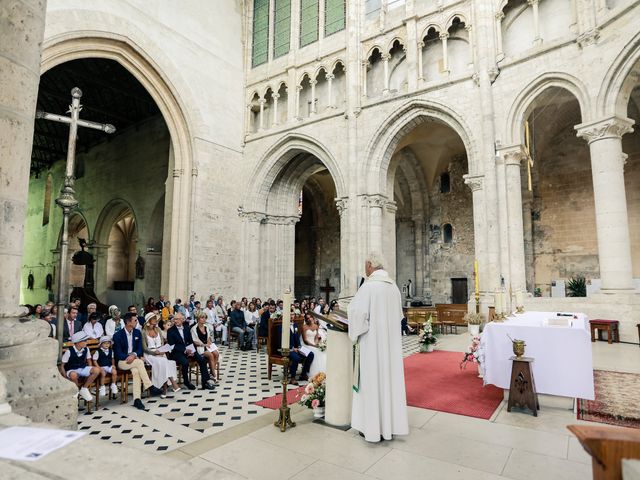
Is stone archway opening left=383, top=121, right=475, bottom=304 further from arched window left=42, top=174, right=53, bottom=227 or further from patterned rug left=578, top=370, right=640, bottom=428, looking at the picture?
arched window left=42, top=174, right=53, bottom=227

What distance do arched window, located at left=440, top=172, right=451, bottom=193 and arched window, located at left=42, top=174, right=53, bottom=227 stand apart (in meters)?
23.4

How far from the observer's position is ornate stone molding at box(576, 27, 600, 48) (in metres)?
9.05

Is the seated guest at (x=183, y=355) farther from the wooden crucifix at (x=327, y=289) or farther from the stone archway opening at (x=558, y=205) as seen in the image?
the wooden crucifix at (x=327, y=289)

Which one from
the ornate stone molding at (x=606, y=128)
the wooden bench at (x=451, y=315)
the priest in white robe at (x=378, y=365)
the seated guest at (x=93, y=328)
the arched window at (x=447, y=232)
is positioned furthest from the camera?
the arched window at (x=447, y=232)

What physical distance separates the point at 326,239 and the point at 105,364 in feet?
57.1

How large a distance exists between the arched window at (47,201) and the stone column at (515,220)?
85.3 ft

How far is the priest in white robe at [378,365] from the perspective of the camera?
3.59 metres

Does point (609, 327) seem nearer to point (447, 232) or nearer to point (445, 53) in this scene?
point (445, 53)

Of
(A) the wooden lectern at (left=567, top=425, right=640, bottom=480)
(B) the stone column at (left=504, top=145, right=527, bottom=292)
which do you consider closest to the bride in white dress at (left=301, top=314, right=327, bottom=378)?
(A) the wooden lectern at (left=567, top=425, right=640, bottom=480)

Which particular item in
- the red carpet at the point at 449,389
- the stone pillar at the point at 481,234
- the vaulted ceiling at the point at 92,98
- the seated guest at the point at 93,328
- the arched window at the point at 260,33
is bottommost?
the red carpet at the point at 449,389

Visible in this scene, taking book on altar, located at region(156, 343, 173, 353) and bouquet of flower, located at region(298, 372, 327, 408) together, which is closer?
bouquet of flower, located at region(298, 372, 327, 408)

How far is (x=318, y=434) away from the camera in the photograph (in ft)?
12.5

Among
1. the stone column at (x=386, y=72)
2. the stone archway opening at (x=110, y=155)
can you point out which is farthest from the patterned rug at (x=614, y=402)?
the stone archway opening at (x=110, y=155)

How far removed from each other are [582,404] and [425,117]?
9698 mm
